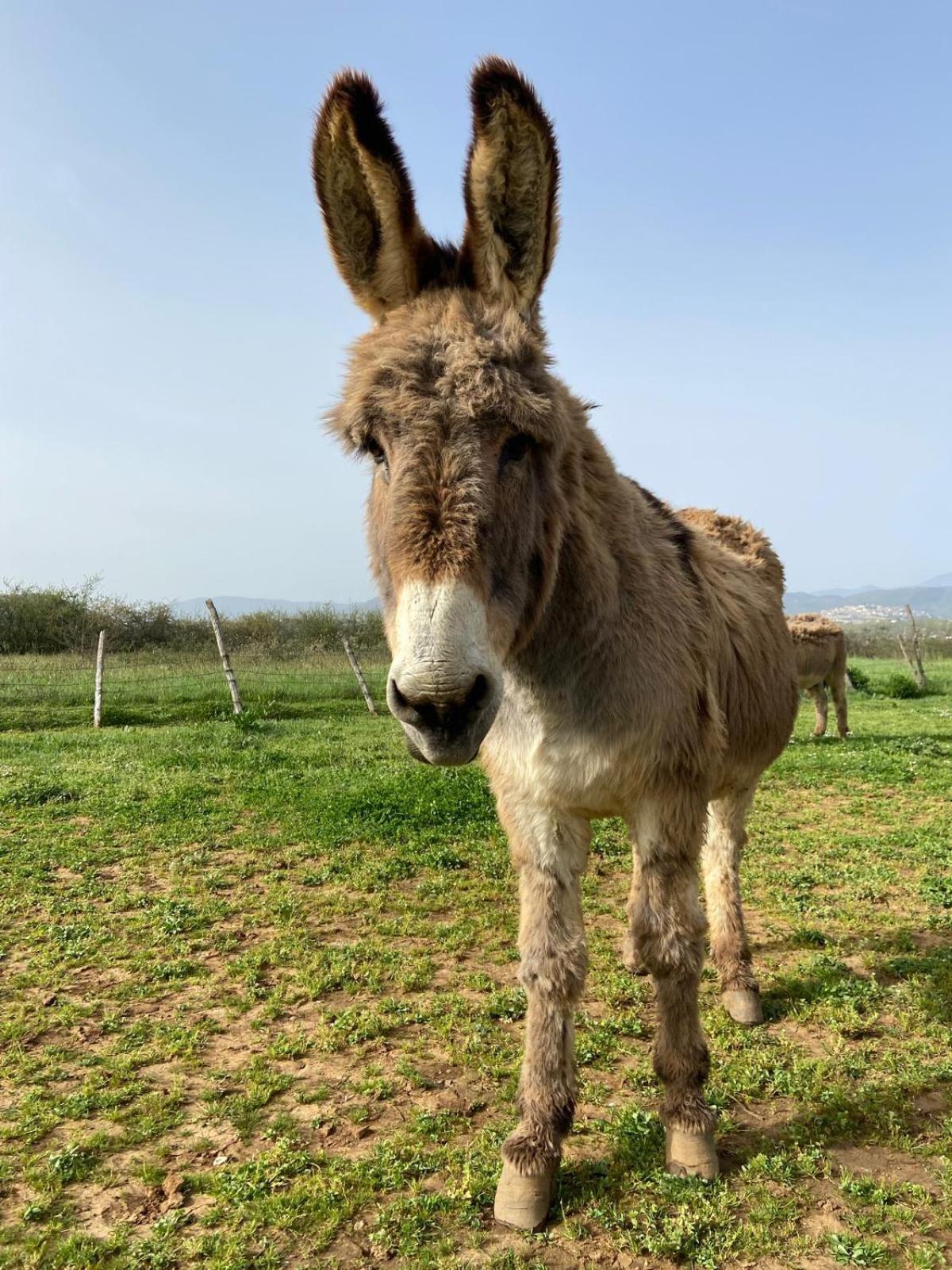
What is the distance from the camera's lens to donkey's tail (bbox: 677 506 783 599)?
5207 millimetres

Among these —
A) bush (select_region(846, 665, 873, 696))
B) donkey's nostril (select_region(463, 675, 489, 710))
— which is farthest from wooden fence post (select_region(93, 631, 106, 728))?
bush (select_region(846, 665, 873, 696))

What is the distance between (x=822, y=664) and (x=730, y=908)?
1076 cm

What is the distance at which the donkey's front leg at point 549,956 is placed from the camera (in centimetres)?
286

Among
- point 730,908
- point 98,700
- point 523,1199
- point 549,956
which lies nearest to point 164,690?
point 98,700

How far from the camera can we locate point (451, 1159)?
2.91m

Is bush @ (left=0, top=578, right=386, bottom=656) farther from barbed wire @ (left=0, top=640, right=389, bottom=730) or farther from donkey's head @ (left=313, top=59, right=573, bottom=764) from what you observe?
donkey's head @ (left=313, top=59, right=573, bottom=764)

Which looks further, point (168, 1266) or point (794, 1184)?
point (794, 1184)

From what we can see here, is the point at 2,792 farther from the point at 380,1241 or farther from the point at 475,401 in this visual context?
the point at 475,401

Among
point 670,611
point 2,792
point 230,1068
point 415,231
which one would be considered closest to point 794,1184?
point 670,611

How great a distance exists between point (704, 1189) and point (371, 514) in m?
2.90

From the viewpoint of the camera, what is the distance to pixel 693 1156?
280 cm

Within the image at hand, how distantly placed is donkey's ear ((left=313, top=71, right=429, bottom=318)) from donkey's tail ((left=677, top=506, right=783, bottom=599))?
3262 millimetres

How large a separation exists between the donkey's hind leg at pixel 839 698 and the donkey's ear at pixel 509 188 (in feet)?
44.2

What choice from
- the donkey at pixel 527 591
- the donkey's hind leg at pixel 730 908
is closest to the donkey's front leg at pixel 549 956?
the donkey at pixel 527 591
